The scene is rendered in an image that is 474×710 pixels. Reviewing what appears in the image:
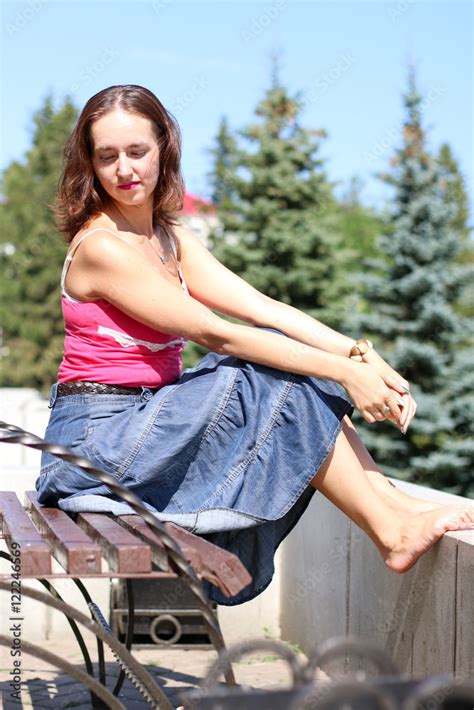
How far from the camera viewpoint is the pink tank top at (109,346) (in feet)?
10.1

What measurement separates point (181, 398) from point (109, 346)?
Answer: 0.37 metres

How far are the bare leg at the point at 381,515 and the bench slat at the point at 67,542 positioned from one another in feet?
2.29

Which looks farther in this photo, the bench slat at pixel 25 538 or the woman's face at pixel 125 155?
the woman's face at pixel 125 155

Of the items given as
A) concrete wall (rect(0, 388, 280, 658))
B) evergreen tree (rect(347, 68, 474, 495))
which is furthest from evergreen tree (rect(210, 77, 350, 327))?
concrete wall (rect(0, 388, 280, 658))

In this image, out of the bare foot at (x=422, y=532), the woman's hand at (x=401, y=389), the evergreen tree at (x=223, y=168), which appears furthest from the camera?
the evergreen tree at (x=223, y=168)

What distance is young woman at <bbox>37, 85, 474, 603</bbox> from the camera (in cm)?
277

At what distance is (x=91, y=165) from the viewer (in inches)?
123

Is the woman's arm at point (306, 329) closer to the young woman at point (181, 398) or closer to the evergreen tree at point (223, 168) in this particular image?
the young woman at point (181, 398)

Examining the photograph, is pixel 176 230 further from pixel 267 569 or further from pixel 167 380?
pixel 267 569

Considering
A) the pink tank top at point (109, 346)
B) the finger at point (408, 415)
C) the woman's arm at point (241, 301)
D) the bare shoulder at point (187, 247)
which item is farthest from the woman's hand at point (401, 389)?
the bare shoulder at point (187, 247)

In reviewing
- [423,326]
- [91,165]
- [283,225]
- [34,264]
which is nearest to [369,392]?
[91,165]

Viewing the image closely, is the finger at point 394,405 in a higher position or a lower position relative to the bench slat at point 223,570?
higher

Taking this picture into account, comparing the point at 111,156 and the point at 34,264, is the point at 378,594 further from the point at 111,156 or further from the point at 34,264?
the point at 34,264

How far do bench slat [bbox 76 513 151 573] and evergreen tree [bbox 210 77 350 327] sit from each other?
13.0 m
